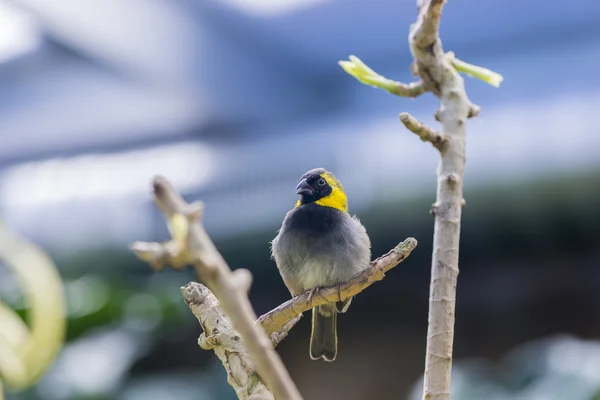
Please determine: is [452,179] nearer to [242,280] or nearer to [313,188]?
[242,280]

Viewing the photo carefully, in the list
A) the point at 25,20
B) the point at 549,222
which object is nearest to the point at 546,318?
the point at 549,222

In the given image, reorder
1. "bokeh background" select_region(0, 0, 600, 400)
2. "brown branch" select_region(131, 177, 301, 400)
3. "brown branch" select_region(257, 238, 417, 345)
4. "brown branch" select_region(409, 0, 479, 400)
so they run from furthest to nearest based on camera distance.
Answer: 1. "bokeh background" select_region(0, 0, 600, 400)
2. "brown branch" select_region(257, 238, 417, 345)
3. "brown branch" select_region(409, 0, 479, 400)
4. "brown branch" select_region(131, 177, 301, 400)

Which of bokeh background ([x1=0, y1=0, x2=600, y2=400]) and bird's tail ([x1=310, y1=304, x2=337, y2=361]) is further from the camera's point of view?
bokeh background ([x1=0, y1=0, x2=600, y2=400])

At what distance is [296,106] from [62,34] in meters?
1.26

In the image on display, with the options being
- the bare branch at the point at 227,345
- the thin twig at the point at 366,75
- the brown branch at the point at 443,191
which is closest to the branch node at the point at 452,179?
the brown branch at the point at 443,191

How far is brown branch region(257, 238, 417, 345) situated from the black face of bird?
0.46m

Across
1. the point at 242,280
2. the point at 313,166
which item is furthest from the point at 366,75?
the point at 313,166

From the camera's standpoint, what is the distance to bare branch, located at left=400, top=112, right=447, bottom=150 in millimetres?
726

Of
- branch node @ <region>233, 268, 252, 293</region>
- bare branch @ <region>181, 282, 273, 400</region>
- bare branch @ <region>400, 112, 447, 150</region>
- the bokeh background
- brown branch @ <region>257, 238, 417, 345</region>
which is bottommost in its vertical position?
branch node @ <region>233, 268, 252, 293</region>

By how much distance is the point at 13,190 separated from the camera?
4.95 m

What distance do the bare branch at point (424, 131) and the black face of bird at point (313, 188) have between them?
563 mm

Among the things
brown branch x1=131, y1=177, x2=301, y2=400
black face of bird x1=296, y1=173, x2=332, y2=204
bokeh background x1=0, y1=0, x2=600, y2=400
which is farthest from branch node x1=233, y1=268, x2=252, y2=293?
bokeh background x1=0, y1=0, x2=600, y2=400

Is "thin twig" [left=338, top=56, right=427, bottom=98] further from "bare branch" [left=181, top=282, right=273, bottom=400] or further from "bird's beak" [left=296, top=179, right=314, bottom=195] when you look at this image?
"bird's beak" [left=296, top=179, right=314, bottom=195]

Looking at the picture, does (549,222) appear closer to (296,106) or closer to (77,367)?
(296,106)
